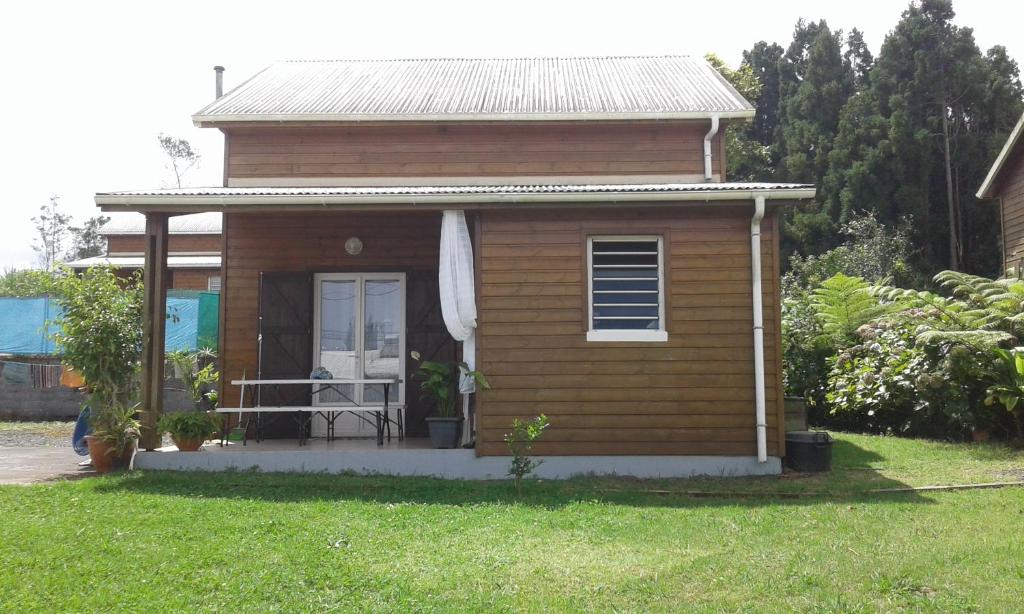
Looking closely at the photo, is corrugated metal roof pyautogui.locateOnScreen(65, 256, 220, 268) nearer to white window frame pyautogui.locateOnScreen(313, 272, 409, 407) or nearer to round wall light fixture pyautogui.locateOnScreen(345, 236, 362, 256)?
white window frame pyautogui.locateOnScreen(313, 272, 409, 407)

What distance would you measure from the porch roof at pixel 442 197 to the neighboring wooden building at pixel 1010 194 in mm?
10887

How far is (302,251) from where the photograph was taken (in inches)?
430

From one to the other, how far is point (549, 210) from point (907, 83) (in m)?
24.9

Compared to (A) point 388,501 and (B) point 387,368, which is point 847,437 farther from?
(A) point 388,501

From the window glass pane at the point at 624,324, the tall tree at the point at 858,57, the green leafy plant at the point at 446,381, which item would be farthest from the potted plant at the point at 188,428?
the tall tree at the point at 858,57

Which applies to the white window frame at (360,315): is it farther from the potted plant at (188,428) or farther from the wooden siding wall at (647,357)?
the wooden siding wall at (647,357)

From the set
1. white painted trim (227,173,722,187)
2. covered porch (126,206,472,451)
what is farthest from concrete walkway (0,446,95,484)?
white painted trim (227,173,722,187)

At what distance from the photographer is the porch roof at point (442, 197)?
8.70m

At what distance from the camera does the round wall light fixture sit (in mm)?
10812

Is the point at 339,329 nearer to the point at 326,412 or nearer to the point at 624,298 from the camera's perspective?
the point at 326,412

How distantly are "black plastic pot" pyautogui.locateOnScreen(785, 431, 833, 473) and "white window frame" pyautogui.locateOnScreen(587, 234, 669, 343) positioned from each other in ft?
5.95

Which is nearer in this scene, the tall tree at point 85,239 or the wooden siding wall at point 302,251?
the wooden siding wall at point 302,251

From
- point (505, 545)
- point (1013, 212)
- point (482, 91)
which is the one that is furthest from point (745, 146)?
point (505, 545)

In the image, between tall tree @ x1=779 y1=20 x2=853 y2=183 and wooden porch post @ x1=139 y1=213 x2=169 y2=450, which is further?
tall tree @ x1=779 y1=20 x2=853 y2=183
